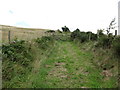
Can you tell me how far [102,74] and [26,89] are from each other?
10.9ft

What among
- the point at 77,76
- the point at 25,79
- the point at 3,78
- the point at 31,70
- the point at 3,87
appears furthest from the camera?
the point at 31,70

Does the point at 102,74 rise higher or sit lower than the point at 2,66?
lower

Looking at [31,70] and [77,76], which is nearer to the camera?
[77,76]

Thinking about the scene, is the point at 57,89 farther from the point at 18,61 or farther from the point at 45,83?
the point at 18,61

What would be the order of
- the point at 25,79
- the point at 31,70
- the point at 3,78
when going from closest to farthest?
the point at 3,78
the point at 25,79
the point at 31,70

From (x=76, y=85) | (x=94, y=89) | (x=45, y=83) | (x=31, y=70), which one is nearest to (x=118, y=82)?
(x=94, y=89)

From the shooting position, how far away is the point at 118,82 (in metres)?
4.33

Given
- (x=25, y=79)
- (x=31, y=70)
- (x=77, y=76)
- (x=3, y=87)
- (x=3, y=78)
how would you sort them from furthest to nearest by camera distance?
(x=31, y=70) → (x=77, y=76) → (x=25, y=79) → (x=3, y=78) → (x=3, y=87)

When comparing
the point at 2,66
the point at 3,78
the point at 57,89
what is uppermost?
the point at 2,66

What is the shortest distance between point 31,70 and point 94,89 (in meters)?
2.91

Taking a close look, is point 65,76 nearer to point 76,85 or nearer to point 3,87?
point 76,85

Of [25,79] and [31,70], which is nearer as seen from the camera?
[25,79]

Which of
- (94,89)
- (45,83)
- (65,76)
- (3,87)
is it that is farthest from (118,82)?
(3,87)

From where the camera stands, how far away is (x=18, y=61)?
5652 millimetres
